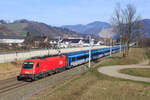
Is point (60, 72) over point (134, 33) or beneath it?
beneath

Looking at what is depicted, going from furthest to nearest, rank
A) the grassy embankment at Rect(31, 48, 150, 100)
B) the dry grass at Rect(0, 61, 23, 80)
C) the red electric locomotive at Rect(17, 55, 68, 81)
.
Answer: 1. the dry grass at Rect(0, 61, 23, 80)
2. the red electric locomotive at Rect(17, 55, 68, 81)
3. the grassy embankment at Rect(31, 48, 150, 100)

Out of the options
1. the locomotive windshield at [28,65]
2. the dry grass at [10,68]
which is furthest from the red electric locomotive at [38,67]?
the dry grass at [10,68]

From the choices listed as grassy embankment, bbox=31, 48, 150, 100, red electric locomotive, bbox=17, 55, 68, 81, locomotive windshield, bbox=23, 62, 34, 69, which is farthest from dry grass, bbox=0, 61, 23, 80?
grassy embankment, bbox=31, 48, 150, 100

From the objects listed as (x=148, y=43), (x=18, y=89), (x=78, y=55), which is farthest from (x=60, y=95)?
(x=148, y=43)

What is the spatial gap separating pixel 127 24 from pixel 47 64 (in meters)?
31.4

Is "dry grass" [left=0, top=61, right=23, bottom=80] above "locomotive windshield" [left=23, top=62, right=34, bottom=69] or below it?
below

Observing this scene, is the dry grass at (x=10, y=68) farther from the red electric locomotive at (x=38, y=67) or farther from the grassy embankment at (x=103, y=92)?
the grassy embankment at (x=103, y=92)

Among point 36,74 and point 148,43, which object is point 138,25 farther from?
point 148,43

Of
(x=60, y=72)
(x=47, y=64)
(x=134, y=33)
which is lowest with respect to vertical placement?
(x=60, y=72)

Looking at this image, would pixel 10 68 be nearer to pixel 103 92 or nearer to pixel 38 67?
pixel 38 67

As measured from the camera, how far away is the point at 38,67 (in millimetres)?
24641

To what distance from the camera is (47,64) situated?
27.2 metres

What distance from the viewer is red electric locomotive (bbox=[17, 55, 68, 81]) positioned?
2375 cm

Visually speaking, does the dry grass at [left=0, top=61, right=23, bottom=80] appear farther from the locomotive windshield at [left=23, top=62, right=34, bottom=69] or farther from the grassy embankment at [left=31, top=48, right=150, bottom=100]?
the grassy embankment at [left=31, top=48, right=150, bottom=100]
